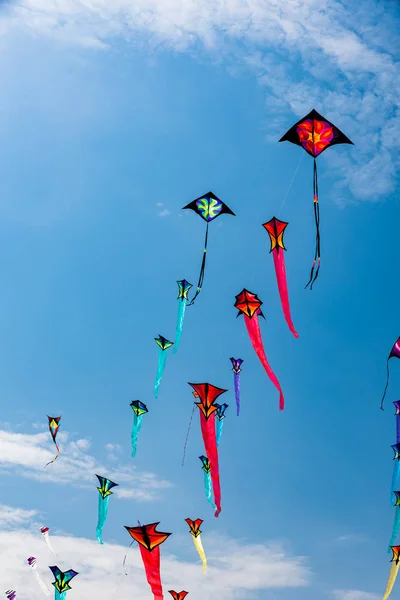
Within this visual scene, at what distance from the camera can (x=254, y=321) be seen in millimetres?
11945

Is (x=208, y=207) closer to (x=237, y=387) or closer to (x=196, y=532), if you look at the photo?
(x=237, y=387)

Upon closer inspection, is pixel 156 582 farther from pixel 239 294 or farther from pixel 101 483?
pixel 239 294

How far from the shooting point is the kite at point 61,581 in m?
15.7

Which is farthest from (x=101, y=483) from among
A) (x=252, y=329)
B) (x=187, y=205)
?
(x=187, y=205)

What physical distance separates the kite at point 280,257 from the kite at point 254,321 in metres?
0.99

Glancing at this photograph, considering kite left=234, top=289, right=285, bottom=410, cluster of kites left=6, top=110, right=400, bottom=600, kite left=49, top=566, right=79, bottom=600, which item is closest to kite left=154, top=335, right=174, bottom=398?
cluster of kites left=6, top=110, right=400, bottom=600

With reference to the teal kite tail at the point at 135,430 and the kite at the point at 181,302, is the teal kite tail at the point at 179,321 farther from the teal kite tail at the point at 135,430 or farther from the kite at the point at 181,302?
the teal kite tail at the point at 135,430

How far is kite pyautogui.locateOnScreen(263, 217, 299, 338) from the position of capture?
9242mm

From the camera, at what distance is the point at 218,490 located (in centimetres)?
998

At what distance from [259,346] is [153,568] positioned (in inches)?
233

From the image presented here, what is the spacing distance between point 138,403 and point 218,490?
23.4ft

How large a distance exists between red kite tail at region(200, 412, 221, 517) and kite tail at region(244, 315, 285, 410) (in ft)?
7.67

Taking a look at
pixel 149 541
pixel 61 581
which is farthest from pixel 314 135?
pixel 61 581

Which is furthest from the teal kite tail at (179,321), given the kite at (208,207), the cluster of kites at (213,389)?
the kite at (208,207)
